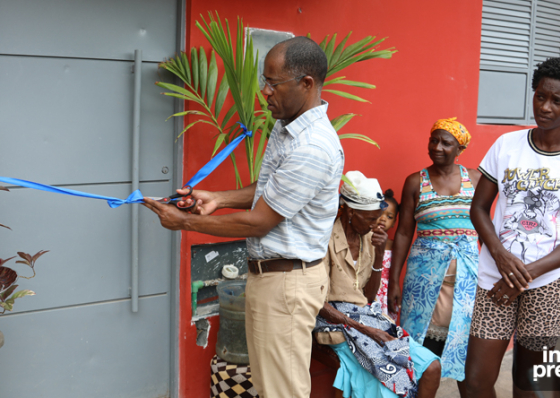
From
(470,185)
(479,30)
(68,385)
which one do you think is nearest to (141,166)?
(68,385)

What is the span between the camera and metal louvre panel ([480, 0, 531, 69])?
4.48 m

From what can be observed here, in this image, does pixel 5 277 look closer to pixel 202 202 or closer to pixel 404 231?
pixel 202 202

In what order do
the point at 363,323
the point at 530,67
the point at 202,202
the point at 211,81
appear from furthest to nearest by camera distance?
the point at 530,67 → the point at 211,81 → the point at 363,323 → the point at 202,202

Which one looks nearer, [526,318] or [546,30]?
[526,318]

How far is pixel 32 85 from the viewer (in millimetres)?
2662

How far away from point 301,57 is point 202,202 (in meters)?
0.80

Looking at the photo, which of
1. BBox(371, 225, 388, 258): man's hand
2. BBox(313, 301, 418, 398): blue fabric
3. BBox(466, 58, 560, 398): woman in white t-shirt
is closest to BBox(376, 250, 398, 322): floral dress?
BBox(371, 225, 388, 258): man's hand

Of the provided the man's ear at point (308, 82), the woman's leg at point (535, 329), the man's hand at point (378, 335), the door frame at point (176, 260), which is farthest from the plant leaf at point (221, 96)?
the woman's leg at point (535, 329)

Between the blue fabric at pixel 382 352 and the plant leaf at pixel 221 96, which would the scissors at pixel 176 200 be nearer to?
the plant leaf at pixel 221 96

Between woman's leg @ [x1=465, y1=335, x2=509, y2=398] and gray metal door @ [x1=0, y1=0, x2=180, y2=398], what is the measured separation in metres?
1.81

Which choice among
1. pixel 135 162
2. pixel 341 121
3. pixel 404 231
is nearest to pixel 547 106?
pixel 341 121

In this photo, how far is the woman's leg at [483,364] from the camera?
2.51m

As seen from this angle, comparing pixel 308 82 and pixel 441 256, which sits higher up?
pixel 308 82

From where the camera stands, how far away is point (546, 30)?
489 cm
